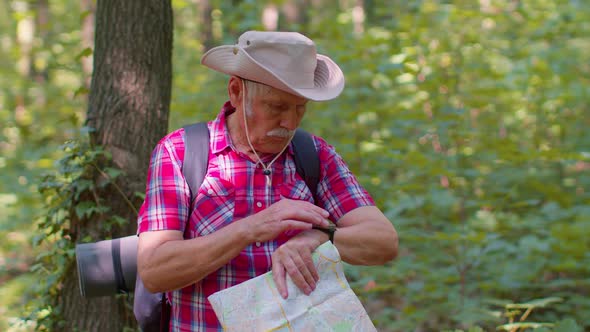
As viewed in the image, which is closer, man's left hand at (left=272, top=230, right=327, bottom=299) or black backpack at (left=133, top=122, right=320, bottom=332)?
man's left hand at (left=272, top=230, right=327, bottom=299)

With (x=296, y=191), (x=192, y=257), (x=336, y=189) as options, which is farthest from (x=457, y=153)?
(x=192, y=257)

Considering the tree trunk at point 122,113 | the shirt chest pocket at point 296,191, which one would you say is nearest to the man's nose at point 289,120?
the shirt chest pocket at point 296,191

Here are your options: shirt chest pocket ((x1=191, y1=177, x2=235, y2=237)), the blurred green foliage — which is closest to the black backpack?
shirt chest pocket ((x1=191, y1=177, x2=235, y2=237))

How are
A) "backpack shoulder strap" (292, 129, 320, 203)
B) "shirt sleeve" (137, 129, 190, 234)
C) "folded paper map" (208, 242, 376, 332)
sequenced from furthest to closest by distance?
"backpack shoulder strap" (292, 129, 320, 203)
"shirt sleeve" (137, 129, 190, 234)
"folded paper map" (208, 242, 376, 332)

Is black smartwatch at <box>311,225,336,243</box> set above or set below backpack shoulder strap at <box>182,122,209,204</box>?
below

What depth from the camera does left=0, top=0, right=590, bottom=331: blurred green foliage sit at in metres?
5.18

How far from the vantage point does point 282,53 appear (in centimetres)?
218

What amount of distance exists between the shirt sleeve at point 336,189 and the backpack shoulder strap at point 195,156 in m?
0.48

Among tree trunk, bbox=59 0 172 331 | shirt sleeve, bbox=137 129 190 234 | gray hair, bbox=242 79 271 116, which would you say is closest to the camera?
shirt sleeve, bbox=137 129 190 234

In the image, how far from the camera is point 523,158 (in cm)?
494

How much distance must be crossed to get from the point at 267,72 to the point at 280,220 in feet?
1.76

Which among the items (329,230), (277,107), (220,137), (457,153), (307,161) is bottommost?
(457,153)

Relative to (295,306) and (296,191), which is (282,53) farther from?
(295,306)

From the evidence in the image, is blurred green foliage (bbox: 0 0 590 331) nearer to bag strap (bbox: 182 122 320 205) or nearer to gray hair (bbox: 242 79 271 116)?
bag strap (bbox: 182 122 320 205)
